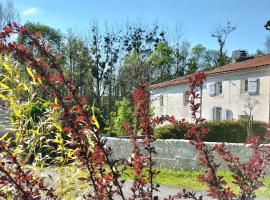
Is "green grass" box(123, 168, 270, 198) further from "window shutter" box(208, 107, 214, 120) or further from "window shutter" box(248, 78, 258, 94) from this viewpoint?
"window shutter" box(208, 107, 214, 120)

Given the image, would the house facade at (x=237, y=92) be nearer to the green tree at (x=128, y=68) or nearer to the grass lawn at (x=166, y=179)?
the green tree at (x=128, y=68)

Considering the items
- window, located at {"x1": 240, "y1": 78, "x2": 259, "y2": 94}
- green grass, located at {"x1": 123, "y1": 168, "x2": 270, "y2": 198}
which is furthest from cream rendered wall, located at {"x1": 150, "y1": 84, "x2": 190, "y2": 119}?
green grass, located at {"x1": 123, "y1": 168, "x2": 270, "y2": 198}

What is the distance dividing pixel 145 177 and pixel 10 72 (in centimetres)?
109

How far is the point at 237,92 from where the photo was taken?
2538 centimetres

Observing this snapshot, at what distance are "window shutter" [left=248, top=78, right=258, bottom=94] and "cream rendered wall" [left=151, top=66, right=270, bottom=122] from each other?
0.24 meters

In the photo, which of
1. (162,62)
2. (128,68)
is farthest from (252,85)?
(162,62)

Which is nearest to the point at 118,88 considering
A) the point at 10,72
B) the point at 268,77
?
the point at 268,77

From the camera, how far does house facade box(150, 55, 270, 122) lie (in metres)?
22.8

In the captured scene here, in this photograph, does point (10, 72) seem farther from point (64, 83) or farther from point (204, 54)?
point (204, 54)

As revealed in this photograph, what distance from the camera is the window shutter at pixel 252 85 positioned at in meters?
23.3

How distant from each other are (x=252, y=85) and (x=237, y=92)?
6.44ft

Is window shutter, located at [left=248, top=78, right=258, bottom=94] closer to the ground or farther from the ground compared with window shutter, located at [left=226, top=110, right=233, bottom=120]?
farther from the ground

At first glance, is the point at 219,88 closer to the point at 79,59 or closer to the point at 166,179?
the point at 79,59

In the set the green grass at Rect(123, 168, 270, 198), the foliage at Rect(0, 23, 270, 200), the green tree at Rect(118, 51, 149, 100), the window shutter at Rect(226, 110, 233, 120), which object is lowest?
the green grass at Rect(123, 168, 270, 198)
